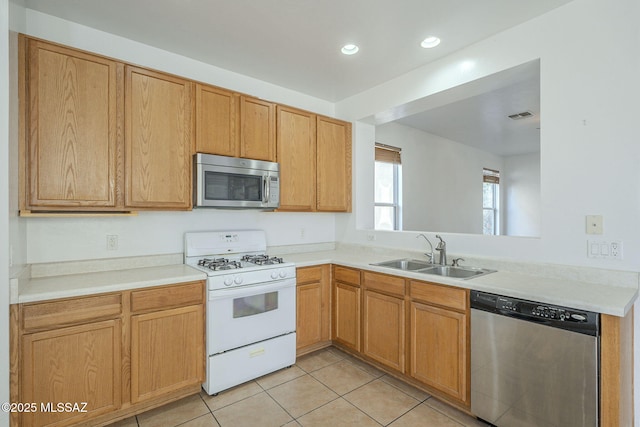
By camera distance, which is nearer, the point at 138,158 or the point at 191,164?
the point at 138,158

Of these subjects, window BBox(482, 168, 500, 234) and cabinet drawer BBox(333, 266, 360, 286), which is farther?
window BBox(482, 168, 500, 234)

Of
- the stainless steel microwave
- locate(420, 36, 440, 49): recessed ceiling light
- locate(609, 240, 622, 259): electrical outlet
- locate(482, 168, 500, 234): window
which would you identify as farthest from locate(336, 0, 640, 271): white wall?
locate(482, 168, 500, 234): window

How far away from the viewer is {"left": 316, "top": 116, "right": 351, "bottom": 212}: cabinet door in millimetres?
3387

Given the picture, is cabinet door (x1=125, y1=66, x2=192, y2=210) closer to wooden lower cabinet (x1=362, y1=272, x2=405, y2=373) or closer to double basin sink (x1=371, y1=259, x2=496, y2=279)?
wooden lower cabinet (x1=362, y1=272, x2=405, y2=373)

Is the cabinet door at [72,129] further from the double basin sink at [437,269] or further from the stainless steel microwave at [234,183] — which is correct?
the double basin sink at [437,269]

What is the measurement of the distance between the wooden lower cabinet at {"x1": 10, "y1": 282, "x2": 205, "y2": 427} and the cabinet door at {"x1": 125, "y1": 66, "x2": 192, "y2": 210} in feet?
2.33

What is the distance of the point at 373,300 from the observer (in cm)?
268

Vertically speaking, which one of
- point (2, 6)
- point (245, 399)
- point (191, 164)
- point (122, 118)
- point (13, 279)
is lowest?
point (245, 399)

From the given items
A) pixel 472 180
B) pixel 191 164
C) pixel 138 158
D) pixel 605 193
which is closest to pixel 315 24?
pixel 191 164

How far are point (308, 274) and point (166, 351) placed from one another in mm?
1278

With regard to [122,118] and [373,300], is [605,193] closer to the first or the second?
[373,300]

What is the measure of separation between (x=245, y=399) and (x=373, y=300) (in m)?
1.24

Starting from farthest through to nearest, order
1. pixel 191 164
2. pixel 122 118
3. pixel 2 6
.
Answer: pixel 191 164
pixel 122 118
pixel 2 6

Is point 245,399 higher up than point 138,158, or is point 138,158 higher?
point 138,158
